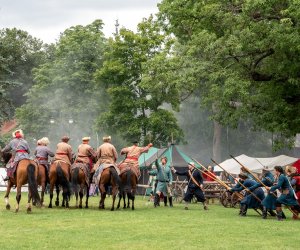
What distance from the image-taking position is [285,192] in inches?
806

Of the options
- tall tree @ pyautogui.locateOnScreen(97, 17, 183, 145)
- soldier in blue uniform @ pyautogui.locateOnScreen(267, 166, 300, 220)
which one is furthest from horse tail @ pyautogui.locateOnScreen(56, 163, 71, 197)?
tall tree @ pyautogui.locateOnScreen(97, 17, 183, 145)

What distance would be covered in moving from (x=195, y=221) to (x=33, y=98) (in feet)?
152

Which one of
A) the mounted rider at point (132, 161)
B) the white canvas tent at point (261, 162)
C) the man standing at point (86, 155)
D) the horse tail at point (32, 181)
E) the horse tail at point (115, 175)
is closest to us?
the horse tail at point (32, 181)

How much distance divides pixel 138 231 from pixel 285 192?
21.3 ft

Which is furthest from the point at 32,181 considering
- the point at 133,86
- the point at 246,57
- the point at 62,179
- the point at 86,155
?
the point at 133,86

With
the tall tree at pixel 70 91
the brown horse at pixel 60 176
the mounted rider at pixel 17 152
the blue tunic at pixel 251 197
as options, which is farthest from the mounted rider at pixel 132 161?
the tall tree at pixel 70 91

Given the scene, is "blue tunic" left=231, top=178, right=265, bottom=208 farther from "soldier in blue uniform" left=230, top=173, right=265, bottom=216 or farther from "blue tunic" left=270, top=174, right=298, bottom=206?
"blue tunic" left=270, top=174, right=298, bottom=206

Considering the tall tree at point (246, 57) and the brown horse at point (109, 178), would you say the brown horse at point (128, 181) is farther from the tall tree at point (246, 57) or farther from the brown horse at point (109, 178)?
the tall tree at point (246, 57)

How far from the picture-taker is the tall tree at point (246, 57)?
2812 centimetres

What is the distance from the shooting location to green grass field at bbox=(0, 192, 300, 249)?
13.2 m

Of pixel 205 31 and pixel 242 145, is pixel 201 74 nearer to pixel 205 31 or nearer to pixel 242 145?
pixel 205 31

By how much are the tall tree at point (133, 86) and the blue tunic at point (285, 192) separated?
2970 cm

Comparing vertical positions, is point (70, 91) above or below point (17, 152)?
above

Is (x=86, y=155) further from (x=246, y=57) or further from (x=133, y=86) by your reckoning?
(x=133, y=86)
